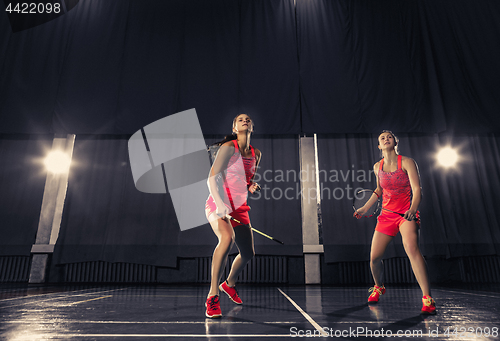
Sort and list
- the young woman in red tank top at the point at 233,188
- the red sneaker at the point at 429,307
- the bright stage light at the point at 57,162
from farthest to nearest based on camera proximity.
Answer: the bright stage light at the point at 57,162
the young woman in red tank top at the point at 233,188
the red sneaker at the point at 429,307

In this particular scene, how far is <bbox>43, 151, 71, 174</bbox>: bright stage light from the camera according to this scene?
19.3 ft

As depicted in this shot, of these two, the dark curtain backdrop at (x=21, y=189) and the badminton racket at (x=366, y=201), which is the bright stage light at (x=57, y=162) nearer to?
the dark curtain backdrop at (x=21, y=189)

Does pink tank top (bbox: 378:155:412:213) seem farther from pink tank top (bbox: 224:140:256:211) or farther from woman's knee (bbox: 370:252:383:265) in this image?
pink tank top (bbox: 224:140:256:211)

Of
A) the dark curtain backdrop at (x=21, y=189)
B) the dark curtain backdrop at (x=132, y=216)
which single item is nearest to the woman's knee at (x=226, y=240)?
the dark curtain backdrop at (x=132, y=216)

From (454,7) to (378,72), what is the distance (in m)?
2.08

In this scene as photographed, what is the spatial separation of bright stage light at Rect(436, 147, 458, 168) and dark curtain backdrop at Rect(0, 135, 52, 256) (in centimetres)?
732

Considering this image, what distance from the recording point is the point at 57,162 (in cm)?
591

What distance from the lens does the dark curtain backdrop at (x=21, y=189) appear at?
5.32 meters

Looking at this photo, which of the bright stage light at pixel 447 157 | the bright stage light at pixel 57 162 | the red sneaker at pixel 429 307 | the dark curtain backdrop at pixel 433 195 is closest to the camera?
the red sneaker at pixel 429 307

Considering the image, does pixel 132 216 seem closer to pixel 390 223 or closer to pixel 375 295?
pixel 375 295

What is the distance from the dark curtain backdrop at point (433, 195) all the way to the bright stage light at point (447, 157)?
88 mm

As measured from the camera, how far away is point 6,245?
5.27 metres

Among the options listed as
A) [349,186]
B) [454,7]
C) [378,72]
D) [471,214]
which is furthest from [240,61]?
[471,214]

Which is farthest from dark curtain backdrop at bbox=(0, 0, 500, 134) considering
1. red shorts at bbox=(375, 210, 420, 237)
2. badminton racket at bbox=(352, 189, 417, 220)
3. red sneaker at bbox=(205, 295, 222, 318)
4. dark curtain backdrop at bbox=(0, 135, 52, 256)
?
red sneaker at bbox=(205, 295, 222, 318)
